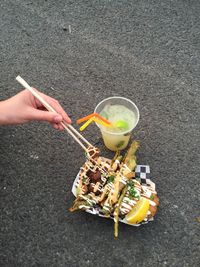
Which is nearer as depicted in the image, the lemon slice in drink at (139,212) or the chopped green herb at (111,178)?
the lemon slice in drink at (139,212)

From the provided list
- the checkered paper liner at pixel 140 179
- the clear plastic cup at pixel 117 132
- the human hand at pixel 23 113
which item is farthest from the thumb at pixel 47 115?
the checkered paper liner at pixel 140 179

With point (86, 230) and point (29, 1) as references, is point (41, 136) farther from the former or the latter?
point (29, 1)

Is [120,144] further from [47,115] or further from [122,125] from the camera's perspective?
[47,115]

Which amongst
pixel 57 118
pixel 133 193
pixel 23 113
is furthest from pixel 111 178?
pixel 23 113

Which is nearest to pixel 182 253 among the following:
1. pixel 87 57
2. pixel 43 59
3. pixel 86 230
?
pixel 86 230

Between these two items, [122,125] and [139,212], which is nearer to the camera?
[139,212]

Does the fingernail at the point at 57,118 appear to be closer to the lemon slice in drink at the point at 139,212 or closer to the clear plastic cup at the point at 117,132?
the clear plastic cup at the point at 117,132

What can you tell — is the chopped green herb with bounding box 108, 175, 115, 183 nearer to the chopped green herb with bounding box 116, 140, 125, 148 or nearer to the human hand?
the chopped green herb with bounding box 116, 140, 125, 148
